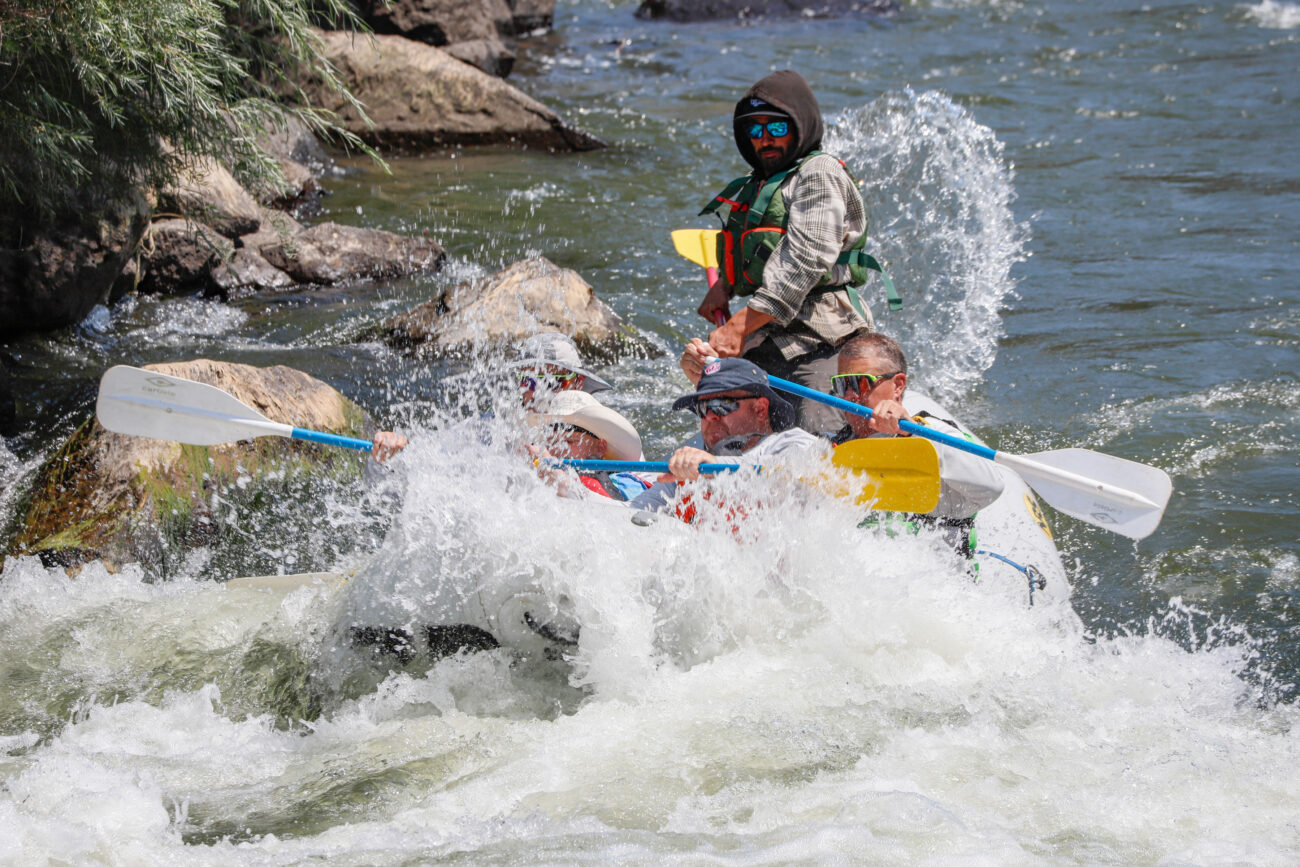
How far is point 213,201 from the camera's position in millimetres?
A: 7523

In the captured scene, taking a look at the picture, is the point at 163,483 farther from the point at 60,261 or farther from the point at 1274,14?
the point at 1274,14

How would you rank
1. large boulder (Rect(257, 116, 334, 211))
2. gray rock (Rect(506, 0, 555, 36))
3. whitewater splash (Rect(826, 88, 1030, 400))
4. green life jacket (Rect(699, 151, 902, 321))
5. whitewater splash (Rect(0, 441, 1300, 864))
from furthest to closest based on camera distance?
gray rock (Rect(506, 0, 555, 36)) → large boulder (Rect(257, 116, 334, 211)) → whitewater splash (Rect(826, 88, 1030, 400)) → green life jacket (Rect(699, 151, 902, 321)) → whitewater splash (Rect(0, 441, 1300, 864))

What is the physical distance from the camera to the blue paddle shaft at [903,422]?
12.3 ft

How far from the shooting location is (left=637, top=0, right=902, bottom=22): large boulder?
18.5 meters

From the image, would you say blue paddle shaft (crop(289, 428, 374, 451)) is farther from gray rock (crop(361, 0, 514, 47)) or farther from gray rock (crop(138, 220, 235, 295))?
gray rock (crop(361, 0, 514, 47))

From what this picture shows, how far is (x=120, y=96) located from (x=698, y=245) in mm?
2773

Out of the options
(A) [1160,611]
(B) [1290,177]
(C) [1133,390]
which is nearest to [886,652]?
(A) [1160,611]

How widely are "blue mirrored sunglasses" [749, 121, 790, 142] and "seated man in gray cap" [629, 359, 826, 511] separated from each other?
0.95 metres

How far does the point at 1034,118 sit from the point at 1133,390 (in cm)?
693

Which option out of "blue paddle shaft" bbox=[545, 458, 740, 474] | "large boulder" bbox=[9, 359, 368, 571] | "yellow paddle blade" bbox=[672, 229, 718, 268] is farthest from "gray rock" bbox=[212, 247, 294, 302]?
"blue paddle shaft" bbox=[545, 458, 740, 474]

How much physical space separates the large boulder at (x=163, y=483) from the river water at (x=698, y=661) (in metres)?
0.13

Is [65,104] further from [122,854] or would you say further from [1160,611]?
[1160,611]

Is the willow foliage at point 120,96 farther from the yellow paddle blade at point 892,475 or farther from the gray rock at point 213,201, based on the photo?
the yellow paddle blade at point 892,475

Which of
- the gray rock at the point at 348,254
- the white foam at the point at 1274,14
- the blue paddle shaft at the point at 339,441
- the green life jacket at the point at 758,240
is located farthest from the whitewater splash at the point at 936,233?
the white foam at the point at 1274,14
